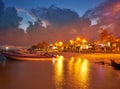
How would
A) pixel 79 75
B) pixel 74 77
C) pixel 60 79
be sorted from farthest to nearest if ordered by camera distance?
pixel 79 75 < pixel 74 77 < pixel 60 79

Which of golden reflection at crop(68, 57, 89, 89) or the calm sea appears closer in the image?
the calm sea

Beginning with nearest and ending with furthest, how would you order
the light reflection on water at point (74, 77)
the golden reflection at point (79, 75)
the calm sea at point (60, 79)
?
the calm sea at point (60, 79), the light reflection on water at point (74, 77), the golden reflection at point (79, 75)

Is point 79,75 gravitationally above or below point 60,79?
A: above

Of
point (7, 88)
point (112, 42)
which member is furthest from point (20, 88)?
point (112, 42)

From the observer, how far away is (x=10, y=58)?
69.5 m

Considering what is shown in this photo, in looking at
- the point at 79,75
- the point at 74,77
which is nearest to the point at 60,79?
the point at 74,77

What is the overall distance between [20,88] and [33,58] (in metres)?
47.0

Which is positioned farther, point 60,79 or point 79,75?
point 79,75

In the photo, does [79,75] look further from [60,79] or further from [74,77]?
[60,79]

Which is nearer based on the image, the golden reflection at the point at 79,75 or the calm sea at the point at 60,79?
the calm sea at the point at 60,79

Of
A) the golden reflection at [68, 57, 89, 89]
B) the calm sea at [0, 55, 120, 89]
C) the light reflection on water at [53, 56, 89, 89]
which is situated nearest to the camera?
the calm sea at [0, 55, 120, 89]

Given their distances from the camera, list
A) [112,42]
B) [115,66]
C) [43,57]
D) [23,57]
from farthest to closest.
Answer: [112,42], [43,57], [23,57], [115,66]

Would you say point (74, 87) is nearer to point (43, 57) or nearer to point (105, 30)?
point (43, 57)

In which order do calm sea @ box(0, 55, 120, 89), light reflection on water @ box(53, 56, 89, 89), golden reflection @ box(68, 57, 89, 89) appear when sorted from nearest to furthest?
calm sea @ box(0, 55, 120, 89) < light reflection on water @ box(53, 56, 89, 89) < golden reflection @ box(68, 57, 89, 89)
